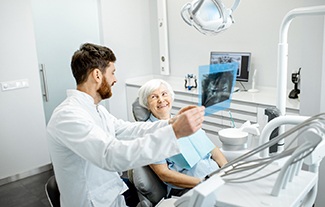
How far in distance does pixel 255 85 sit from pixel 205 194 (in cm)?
322

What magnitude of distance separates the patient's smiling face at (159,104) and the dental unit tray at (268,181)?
129 cm

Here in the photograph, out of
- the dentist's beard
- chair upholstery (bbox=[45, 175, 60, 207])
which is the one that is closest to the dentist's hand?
the dentist's beard

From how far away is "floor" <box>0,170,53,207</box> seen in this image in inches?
128

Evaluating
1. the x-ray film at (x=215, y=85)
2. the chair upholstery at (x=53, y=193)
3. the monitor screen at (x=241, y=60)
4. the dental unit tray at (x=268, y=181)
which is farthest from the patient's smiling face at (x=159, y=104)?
the monitor screen at (x=241, y=60)

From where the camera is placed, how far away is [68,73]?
4246 millimetres

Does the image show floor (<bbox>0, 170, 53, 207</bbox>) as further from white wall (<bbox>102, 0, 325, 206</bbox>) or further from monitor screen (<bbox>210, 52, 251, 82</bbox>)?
monitor screen (<bbox>210, 52, 251, 82</bbox>)

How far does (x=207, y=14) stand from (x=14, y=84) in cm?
267

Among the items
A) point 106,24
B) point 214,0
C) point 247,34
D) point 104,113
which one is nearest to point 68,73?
point 106,24

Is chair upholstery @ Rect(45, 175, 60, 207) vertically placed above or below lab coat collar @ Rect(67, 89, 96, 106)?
below

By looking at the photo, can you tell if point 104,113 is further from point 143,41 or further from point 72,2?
point 143,41

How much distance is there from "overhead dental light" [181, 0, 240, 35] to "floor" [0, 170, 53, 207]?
2.46 metres

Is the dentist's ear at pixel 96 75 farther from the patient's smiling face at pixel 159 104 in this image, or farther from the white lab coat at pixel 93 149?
the patient's smiling face at pixel 159 104

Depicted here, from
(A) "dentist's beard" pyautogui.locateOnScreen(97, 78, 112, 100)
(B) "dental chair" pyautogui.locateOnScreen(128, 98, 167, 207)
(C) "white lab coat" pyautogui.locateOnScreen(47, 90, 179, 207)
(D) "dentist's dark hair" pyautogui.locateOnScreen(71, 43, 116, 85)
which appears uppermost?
(D) "dentist's dark hair" pyautogui.locateOnScreen(71, 43, 116, 85)

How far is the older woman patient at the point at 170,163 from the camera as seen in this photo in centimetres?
198
